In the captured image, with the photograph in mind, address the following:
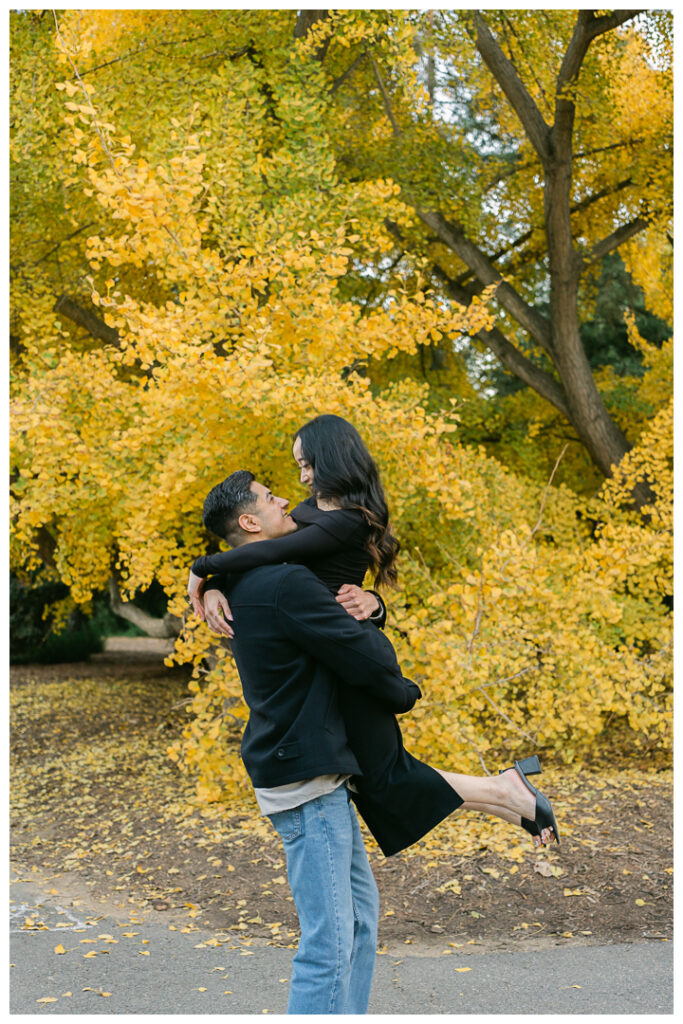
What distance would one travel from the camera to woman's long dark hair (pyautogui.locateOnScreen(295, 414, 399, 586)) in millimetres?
2395

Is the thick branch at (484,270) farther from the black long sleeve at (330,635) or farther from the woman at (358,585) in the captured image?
the black long sleeve at (330,635)

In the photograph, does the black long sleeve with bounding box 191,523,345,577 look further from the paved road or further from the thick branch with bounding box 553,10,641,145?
the thick branch with bounding box 553,10,641,145

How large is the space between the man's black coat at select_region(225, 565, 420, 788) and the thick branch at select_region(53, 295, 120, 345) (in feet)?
19.7

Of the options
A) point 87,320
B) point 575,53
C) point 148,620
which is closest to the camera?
point 575,53

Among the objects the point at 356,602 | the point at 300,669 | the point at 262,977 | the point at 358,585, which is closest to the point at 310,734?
the point at 300,669

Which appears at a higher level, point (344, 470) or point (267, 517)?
point (344, 470)

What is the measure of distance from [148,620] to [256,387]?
5.12 metres

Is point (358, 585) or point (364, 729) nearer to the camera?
point (364, 729)

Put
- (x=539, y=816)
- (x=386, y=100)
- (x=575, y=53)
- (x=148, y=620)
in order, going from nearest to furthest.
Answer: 1. (x=539, y=816)
2. (x=575, y=53)
3. (x=386, y=100)
4. (x=148, y=620)

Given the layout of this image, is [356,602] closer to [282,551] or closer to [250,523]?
[282,551]

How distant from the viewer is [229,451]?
4.75m

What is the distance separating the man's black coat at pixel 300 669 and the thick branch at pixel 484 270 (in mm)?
6159

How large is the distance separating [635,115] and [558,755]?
16.6 feet

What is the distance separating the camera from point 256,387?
4.25 metres
